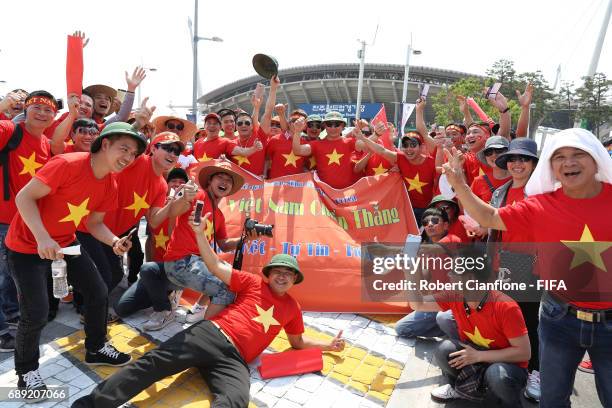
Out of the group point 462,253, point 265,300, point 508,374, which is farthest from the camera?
point 462,253

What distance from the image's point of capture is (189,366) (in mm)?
2701

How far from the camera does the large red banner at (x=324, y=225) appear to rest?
4.34 metres

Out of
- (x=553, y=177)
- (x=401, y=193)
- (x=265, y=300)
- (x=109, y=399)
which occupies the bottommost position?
(x=109, y=399)

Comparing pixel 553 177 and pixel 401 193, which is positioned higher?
pixel 553 177

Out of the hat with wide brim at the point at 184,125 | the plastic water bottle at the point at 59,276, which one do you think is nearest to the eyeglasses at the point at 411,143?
the hat with wide brim at the point at 184,125

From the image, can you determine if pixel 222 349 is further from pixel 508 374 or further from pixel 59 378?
pixel 508 374

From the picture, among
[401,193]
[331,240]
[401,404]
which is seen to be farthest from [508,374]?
[401,193]

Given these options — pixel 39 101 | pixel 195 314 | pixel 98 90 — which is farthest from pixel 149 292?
pixel 98 90

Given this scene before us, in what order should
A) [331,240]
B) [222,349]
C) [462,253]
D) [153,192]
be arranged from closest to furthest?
1. [222,349]
2. [462,253]
3. [153,192]
4. [331,240]

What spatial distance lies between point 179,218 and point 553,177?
3.06 meters

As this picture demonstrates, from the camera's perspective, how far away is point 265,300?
3.17 m

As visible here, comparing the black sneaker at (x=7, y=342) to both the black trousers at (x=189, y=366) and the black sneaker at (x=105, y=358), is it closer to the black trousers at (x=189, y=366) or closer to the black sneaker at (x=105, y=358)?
the black sneaker at (x=105, y=358)

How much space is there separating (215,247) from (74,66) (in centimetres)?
224

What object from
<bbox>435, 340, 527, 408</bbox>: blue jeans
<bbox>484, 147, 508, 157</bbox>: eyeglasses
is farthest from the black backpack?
<bbox>484, 147, 508, 157</bbox>: eyeglasses
